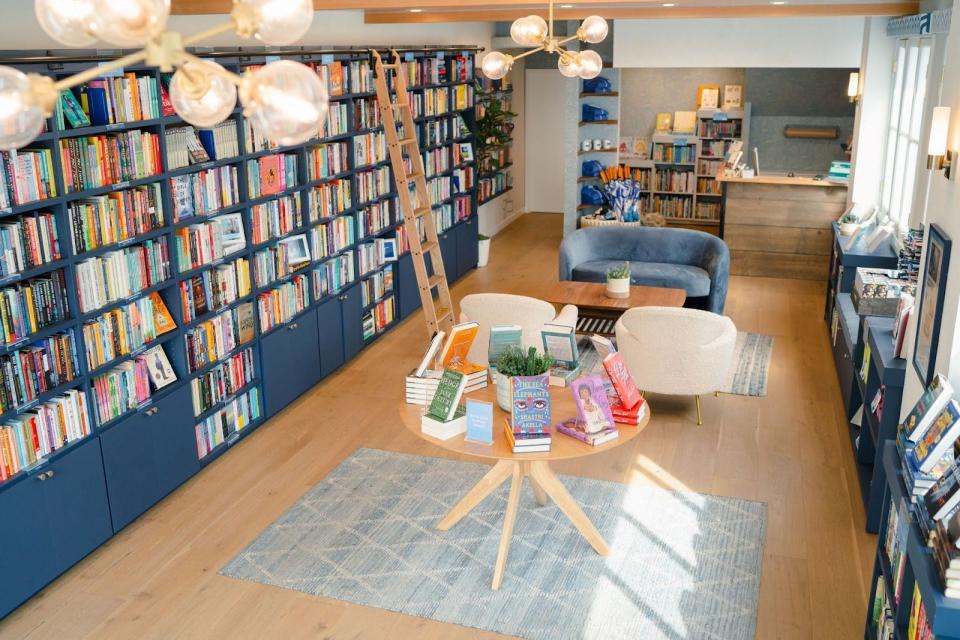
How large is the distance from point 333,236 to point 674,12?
13.4 ft

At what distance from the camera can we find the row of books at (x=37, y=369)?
4.34m

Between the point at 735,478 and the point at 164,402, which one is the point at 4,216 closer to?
the point at 164,402

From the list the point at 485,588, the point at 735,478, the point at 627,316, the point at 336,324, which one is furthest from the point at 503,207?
the point at 485,588

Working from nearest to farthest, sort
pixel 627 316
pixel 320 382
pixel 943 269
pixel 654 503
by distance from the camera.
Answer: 1. pixel 943 269
2. pixel 654 503
3. pixel 627 316
4. pixel 320 382

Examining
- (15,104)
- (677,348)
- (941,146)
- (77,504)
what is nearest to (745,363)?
(677,348)

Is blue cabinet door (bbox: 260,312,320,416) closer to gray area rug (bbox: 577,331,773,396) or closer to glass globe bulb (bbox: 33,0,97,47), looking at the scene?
gray area rug (bbox: 577,331,773,396)

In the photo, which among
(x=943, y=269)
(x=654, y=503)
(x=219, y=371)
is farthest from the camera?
(x=219, y=371)

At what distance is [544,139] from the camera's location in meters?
14.3

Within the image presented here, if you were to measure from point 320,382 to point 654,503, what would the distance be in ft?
10.1

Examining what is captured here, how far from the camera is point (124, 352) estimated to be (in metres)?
5.12

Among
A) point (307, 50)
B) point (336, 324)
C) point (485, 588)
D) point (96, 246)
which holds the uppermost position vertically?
point (307, 50)

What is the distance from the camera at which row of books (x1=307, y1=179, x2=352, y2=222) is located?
23.2 feet

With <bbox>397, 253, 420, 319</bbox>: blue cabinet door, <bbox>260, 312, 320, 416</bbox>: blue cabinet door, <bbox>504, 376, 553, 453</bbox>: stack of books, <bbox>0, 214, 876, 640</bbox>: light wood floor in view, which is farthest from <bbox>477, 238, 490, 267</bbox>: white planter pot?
<bbox>504, 376, 553, 453</bbox>: stack of books

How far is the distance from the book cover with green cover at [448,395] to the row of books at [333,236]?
2863mm
